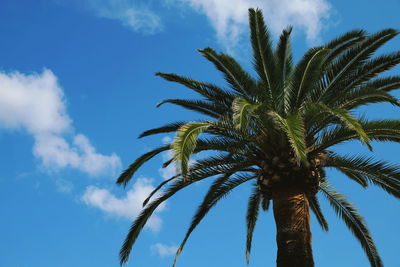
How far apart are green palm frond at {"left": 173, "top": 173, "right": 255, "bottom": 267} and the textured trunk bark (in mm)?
1483

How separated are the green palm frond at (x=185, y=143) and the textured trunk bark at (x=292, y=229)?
2.81 metres

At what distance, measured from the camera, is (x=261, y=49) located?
42.0 feet

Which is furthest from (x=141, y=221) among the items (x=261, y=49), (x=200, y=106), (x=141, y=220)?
(x=261, y=49)

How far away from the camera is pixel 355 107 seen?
Answer: 501 inches

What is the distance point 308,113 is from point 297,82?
124cm

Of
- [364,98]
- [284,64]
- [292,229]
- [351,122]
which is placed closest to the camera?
[351,122]

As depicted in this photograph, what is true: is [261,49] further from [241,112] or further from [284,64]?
[241,112]

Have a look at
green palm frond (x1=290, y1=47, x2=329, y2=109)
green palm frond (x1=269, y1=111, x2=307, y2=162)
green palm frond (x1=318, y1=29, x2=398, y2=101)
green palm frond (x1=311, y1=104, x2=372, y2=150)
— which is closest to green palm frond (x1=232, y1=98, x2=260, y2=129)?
green palm frond (x1=269, y1=111, x2=307, y2=162)

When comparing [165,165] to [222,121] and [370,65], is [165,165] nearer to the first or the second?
[222,121]

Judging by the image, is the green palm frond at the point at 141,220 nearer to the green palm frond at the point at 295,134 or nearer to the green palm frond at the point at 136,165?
the green palm frond at the point at 136,165

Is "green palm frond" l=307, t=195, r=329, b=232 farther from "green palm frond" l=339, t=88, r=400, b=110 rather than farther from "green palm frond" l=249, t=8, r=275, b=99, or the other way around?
"green palm frond" l=249, t=8, r=275, b=99

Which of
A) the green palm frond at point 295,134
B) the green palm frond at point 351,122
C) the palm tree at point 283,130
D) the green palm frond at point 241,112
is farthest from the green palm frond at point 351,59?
the green palm frond at point 241,112

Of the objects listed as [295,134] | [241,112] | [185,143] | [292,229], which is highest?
[241,112]

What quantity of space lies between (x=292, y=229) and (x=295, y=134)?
8.48ft
